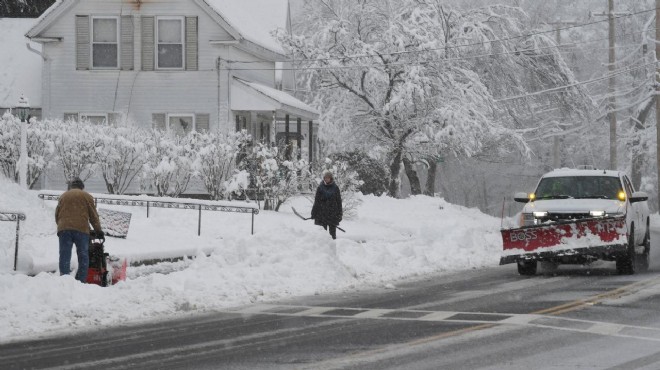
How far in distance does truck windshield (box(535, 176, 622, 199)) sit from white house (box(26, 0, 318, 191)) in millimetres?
16547

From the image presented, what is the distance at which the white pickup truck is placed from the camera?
19.9 metres

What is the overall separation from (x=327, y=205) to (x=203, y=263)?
19.1 ft

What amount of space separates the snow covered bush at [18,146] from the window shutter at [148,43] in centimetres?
733

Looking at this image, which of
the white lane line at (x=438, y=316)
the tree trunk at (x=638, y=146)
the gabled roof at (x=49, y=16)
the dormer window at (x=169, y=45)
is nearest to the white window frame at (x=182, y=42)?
the dormer window at (x=169, y=45)

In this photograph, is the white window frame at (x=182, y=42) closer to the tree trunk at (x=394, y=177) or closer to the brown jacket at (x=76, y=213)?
the tree trunk at (x=394, y=177)

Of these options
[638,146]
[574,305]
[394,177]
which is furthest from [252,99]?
[638,146]

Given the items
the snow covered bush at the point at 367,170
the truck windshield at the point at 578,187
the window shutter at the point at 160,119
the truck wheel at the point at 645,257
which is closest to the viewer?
the truck windshield at the point at 578,187

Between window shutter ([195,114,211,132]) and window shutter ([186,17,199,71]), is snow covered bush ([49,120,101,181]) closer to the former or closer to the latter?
window shutter ([195,114,211,132])

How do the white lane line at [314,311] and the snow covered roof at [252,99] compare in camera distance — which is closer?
the white lane line at [314,311]

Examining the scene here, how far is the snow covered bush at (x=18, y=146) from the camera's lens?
100.0ft

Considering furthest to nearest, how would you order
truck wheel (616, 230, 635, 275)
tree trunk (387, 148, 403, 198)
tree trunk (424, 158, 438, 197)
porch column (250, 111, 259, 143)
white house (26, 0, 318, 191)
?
tree trunk (424, 158, 438, 197)
tree trunk (387, 148, 403, 198)
porch column (250, 111, 259, 143)
white house (26, 0, 318, 191)
truck wheel (616, 230, 635, 275)

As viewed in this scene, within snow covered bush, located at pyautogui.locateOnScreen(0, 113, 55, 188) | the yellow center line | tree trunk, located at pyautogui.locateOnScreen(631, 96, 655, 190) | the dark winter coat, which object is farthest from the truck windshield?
tree trunk, located at pyautogui.locateOnScreen(631, 96, 655, 190)

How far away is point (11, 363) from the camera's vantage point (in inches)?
430

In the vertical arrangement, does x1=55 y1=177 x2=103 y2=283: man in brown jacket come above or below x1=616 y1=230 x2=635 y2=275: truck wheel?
above
